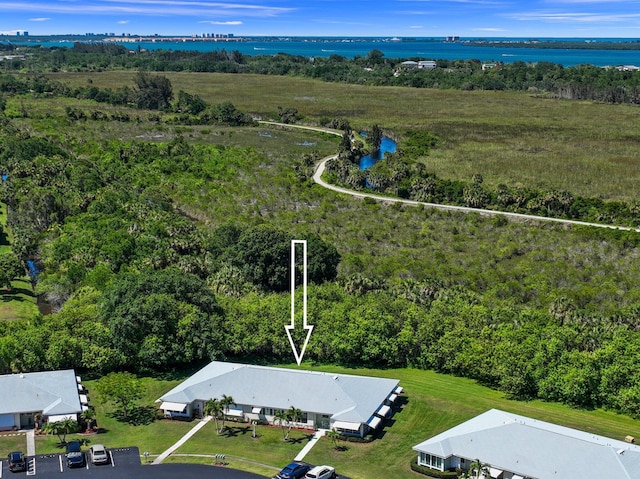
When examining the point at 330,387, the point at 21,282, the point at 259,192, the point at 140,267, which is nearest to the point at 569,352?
the point at 330,387

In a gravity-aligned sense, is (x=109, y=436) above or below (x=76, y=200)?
below

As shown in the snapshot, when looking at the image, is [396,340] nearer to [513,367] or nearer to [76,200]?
[513,367]

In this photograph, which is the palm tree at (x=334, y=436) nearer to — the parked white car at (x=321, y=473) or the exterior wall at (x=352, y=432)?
the exterior wall at (x=352, y=432)

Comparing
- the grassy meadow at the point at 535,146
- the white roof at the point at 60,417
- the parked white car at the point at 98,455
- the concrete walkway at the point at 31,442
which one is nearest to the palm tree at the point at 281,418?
Answer: the parked white car at the point at 98,455

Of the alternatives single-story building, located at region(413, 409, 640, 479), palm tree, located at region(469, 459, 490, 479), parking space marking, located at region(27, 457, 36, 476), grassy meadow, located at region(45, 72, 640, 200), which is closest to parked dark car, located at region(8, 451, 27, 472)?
parking space marking, located at region(27, 457, 36, 476)

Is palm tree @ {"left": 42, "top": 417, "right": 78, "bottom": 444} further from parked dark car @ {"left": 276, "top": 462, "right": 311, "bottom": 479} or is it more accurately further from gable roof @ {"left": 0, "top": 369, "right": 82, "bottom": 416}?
parked dark car @ {"left": 276, "top": 462, "right": 311, "bottom": 479}

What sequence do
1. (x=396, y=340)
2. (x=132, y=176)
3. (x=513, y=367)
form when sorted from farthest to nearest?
1. (x=132, y=176)
2. (x=396, y=340)
3. (x=513, y=367)

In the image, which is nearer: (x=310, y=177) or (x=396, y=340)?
(x=396, y=340)

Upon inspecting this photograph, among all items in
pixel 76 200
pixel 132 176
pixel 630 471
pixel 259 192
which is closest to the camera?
pixel 630 471
